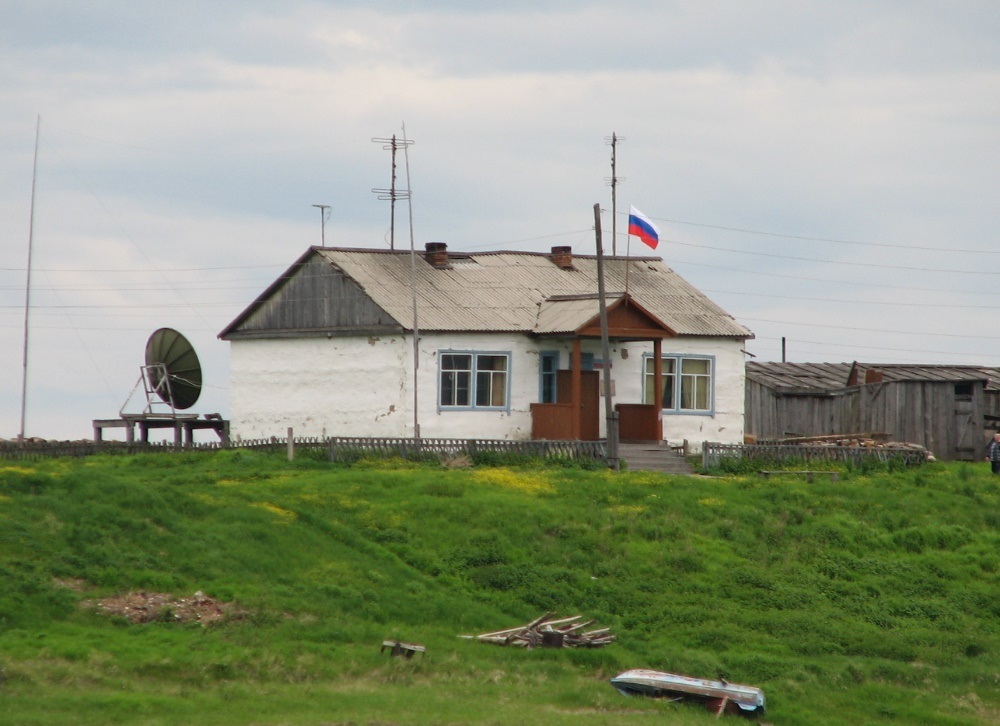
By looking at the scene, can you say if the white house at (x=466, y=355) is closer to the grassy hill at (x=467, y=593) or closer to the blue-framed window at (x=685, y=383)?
the blue-framed window at (x=685, y=383)

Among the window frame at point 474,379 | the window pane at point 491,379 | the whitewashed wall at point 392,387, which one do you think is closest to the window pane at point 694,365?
the whitewashed wall at point 392,387

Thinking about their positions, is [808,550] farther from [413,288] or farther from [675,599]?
[413,288]

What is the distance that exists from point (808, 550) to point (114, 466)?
16.9m

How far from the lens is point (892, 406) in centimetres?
4559

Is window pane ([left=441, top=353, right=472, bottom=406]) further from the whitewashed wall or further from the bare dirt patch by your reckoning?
the bare dirt patch

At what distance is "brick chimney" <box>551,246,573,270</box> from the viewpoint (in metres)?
45.8

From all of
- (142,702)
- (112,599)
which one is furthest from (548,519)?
(142,702)

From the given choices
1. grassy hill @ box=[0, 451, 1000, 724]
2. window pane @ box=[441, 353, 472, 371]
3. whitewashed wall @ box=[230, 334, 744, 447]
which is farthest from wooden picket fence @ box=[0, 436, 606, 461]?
window pane @ box=[441, 353, 472, 371]

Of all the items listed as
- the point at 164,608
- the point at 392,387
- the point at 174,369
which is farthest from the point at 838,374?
the point at 164,608

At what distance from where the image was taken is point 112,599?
21.5 meters

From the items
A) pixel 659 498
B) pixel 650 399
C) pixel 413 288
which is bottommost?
pixel 659 498

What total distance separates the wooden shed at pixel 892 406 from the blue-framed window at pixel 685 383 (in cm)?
720

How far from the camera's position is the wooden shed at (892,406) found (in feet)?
149

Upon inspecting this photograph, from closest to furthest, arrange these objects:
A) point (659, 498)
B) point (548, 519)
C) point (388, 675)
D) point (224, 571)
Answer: point (388, 675) < point (224, 571) < point (548, 519) < point (659, 498)
